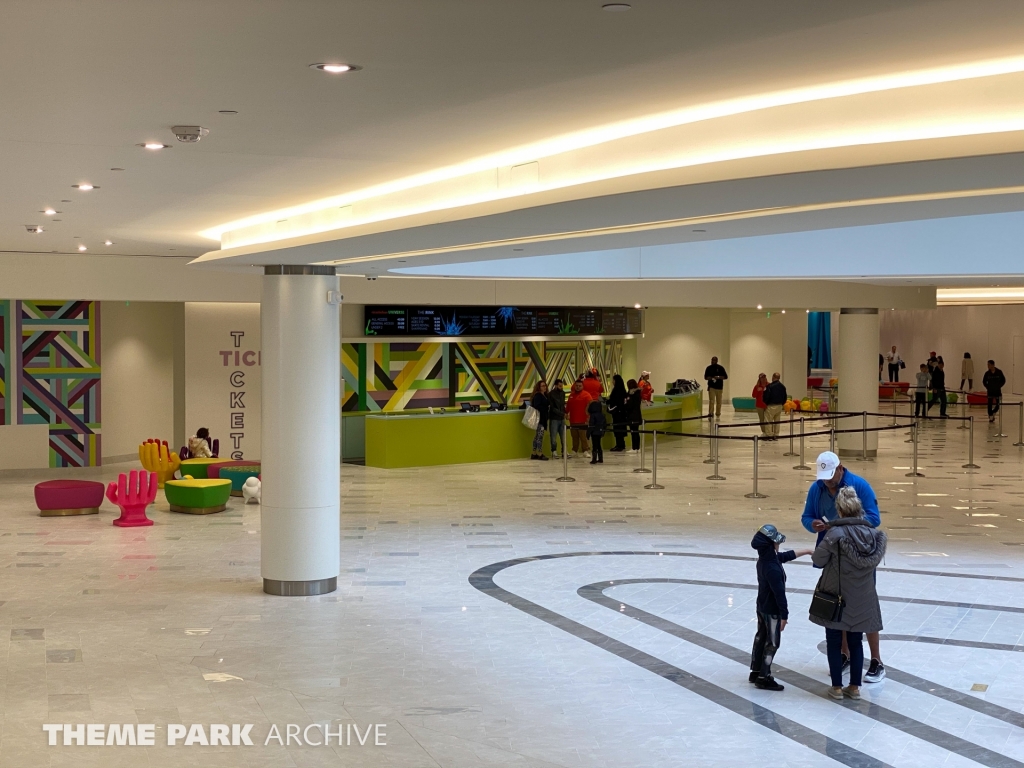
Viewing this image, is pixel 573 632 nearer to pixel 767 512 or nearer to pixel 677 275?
pixel 767 512

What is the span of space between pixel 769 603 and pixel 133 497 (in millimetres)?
9633

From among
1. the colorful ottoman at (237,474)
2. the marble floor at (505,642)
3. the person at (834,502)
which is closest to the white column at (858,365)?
the marble floor at (505,642)

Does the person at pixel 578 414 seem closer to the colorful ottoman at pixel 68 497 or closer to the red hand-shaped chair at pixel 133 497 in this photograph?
the red hand-shaped chair at pixel 133 497

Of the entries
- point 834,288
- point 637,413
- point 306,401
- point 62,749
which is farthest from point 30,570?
point 834,288

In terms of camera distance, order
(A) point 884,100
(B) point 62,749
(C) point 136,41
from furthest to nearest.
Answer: (B) point 62,749
(A) point 884,100
(C) point 136,41

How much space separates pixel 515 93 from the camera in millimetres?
4805

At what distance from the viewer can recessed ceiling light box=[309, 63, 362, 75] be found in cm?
423

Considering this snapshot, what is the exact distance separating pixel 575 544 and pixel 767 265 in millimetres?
5808

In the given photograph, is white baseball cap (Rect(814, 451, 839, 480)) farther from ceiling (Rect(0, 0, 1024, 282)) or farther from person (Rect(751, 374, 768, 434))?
person (Rect(751, 374, 768, 434))

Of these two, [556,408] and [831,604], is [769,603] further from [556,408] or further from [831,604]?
[556,408]

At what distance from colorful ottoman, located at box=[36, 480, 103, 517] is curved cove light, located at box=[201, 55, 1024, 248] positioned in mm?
8223

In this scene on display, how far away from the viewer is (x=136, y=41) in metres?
3.88

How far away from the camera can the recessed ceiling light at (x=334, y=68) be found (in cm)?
423

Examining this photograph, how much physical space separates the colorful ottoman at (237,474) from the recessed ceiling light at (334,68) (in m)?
13.4
